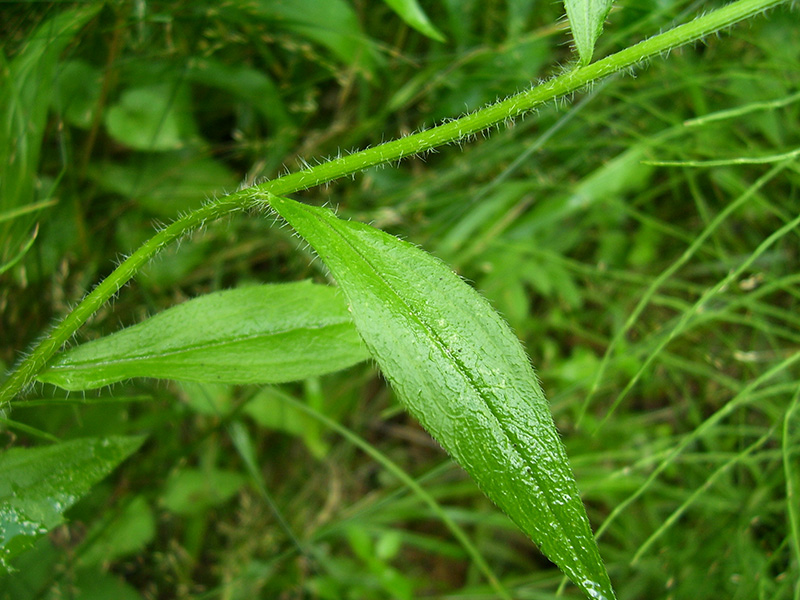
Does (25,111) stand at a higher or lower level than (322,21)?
lower

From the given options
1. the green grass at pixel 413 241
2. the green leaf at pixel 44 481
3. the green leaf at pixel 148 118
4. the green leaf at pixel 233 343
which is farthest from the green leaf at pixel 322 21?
the green leaf at pixel 44 481

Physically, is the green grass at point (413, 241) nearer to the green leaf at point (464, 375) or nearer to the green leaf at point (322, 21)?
the green leaf at point (322, 21)

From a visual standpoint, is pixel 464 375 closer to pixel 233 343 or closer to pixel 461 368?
pixel 461 368

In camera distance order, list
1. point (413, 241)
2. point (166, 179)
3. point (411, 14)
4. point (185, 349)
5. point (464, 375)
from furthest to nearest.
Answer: point (413, 241) < point (166, 179) < point (411, 14) < point (185, 349) < point (464, 375)

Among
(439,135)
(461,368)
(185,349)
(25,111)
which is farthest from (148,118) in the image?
(461,368)

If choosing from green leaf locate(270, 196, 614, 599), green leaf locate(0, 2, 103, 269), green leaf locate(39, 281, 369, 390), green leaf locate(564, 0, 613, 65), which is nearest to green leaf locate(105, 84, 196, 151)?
green leaf locate(0, 2, 103, 269)

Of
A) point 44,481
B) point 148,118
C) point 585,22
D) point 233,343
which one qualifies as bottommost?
point 44,481

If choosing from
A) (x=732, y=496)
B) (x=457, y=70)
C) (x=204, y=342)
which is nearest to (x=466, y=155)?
(x=457, y=70)
